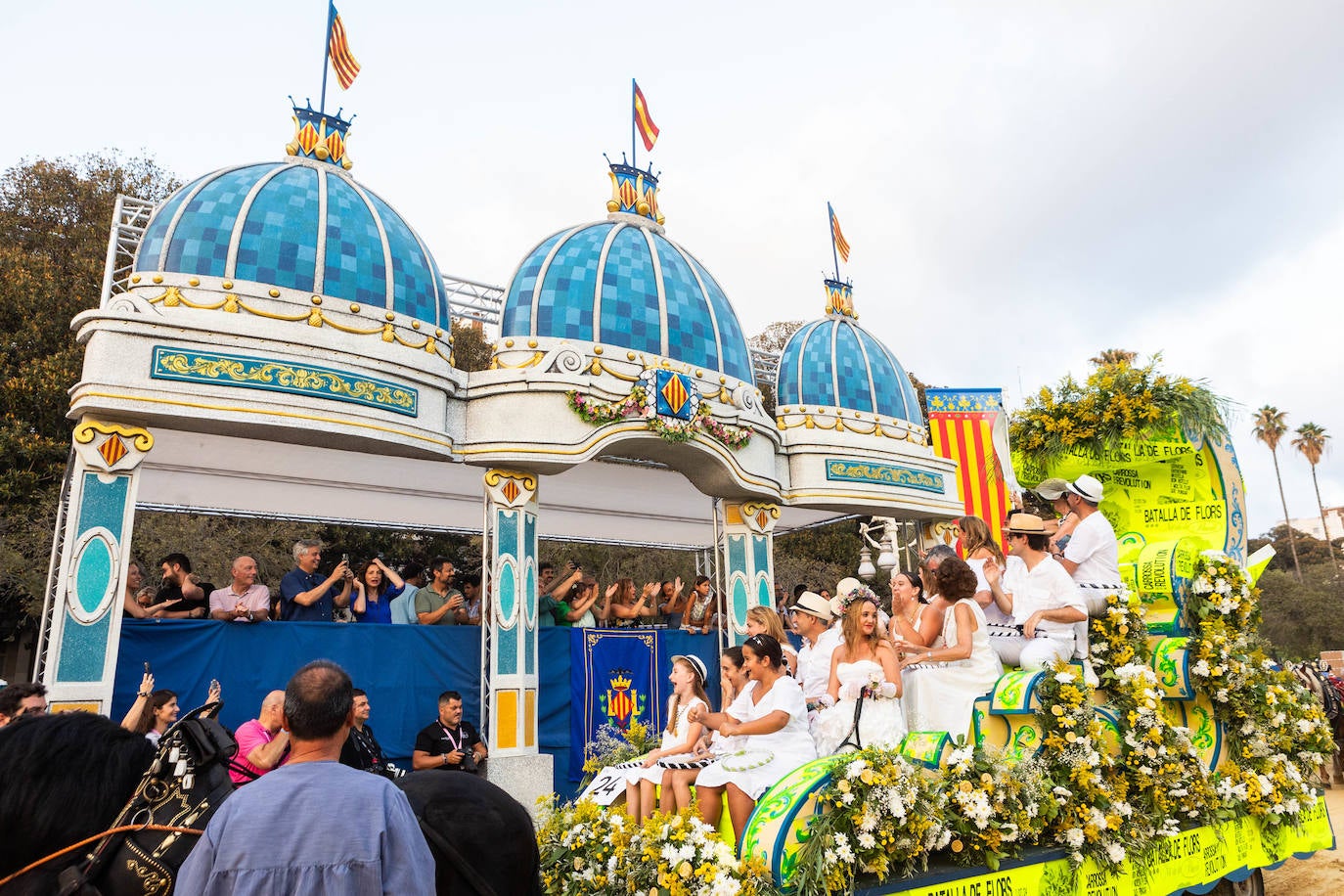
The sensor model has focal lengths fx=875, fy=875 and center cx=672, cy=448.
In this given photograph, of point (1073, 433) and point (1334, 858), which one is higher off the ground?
point (1073, 433)

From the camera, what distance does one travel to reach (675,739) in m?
5.72

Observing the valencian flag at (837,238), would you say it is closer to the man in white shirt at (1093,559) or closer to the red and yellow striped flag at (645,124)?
the red and yellow striped flag at (645,124)

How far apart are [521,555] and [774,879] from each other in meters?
6.17

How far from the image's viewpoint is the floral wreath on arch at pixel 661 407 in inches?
389

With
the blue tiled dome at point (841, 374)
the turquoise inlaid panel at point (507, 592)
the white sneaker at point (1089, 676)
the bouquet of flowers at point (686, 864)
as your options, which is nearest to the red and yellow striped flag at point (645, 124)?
the blue tiled dome at point (841, 374)

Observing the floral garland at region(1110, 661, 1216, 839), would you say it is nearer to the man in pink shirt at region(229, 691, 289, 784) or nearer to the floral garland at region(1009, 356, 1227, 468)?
the floral garland at region(1009, 356, 1227, 468)

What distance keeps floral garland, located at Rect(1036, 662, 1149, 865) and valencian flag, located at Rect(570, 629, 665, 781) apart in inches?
222

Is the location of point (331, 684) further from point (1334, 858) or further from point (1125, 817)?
point (1334, 858)

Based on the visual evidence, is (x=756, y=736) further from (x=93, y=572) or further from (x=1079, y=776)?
(x=93, y=572)

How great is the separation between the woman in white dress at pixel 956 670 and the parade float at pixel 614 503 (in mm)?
242

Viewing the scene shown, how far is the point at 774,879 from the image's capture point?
3930mm

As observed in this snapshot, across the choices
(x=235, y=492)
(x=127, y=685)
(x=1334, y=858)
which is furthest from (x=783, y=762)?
(x=235, y=492)

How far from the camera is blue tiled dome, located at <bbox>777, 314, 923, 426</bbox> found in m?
12.9

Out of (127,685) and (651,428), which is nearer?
(127,685)
